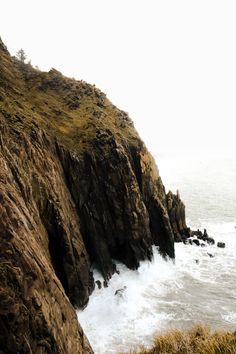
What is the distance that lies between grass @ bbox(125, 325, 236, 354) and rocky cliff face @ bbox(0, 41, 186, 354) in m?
3.75

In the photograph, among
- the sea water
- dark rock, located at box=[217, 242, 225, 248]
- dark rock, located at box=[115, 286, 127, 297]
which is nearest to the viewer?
the sea water

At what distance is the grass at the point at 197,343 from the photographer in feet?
35.1

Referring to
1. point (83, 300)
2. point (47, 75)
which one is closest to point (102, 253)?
point (83, 300)

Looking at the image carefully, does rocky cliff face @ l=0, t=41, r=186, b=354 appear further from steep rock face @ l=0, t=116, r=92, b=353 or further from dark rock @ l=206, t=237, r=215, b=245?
dark rock @ l=206, t=237, r=215, b=245

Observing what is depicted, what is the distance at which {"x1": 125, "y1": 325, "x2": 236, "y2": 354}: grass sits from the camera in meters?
10.7

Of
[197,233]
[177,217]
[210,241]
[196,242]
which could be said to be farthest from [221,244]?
[177,217]

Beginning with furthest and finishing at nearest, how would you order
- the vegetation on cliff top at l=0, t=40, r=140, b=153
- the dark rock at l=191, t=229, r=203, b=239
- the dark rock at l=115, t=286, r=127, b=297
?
1. the dark rock at l=191, t=229, r=203, b=239
2. the vegetation on cliff top at l=0, t=40, r=140, b=153
3. the dark rock at l=115, t=286, r=127, b=297

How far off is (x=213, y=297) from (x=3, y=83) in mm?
29101

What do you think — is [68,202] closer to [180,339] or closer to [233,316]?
[233,316]

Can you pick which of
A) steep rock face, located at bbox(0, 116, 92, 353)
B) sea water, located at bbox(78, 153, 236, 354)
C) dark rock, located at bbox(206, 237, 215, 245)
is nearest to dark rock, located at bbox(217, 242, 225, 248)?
sea water, located at bbox(78, 153, 236, 354)

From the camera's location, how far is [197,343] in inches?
456

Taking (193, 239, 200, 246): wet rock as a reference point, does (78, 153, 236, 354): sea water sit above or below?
below

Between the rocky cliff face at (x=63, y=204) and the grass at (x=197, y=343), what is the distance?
375 cm

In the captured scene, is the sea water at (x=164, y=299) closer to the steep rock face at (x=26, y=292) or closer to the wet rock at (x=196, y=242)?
the wet rock at (x=196, y=242)
